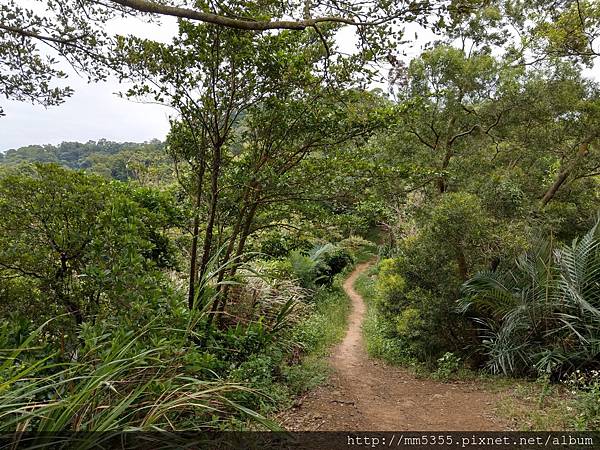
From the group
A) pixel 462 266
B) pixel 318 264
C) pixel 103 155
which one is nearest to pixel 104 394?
pixel 462 266

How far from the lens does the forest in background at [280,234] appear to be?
7.88 feet

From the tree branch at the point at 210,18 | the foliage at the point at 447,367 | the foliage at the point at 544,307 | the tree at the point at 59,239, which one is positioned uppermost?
the tree branch at the point at 210,18

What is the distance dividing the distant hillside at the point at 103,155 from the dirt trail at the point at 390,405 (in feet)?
24.4

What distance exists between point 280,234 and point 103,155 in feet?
82.1

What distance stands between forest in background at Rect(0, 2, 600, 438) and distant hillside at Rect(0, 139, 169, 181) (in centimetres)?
632

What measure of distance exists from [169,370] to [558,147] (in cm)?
962

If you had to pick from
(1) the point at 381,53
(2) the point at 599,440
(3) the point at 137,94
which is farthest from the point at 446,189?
(3) the point at 137,94

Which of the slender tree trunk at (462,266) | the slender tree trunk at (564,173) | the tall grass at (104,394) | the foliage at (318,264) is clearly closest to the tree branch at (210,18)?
the tall grass at (104,394)

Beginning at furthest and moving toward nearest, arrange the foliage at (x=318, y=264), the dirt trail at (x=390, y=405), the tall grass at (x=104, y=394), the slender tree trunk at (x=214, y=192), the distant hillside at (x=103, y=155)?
the distant hillside at (x=103, y=155), the foliage at (x=318, y=264), the slender tree trunk at (x=214, y=192), the dirt trail at (x=390, y=405), the tall grass at (x=104, y=394)

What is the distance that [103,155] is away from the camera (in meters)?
26.3

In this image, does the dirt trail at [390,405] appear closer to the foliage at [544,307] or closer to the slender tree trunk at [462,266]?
the foliage at [544,307]

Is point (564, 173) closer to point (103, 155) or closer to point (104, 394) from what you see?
point (104, 394)

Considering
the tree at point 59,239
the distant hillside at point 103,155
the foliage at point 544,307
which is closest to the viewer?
the tree at point 59,239

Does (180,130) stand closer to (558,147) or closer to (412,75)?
(412,75)
